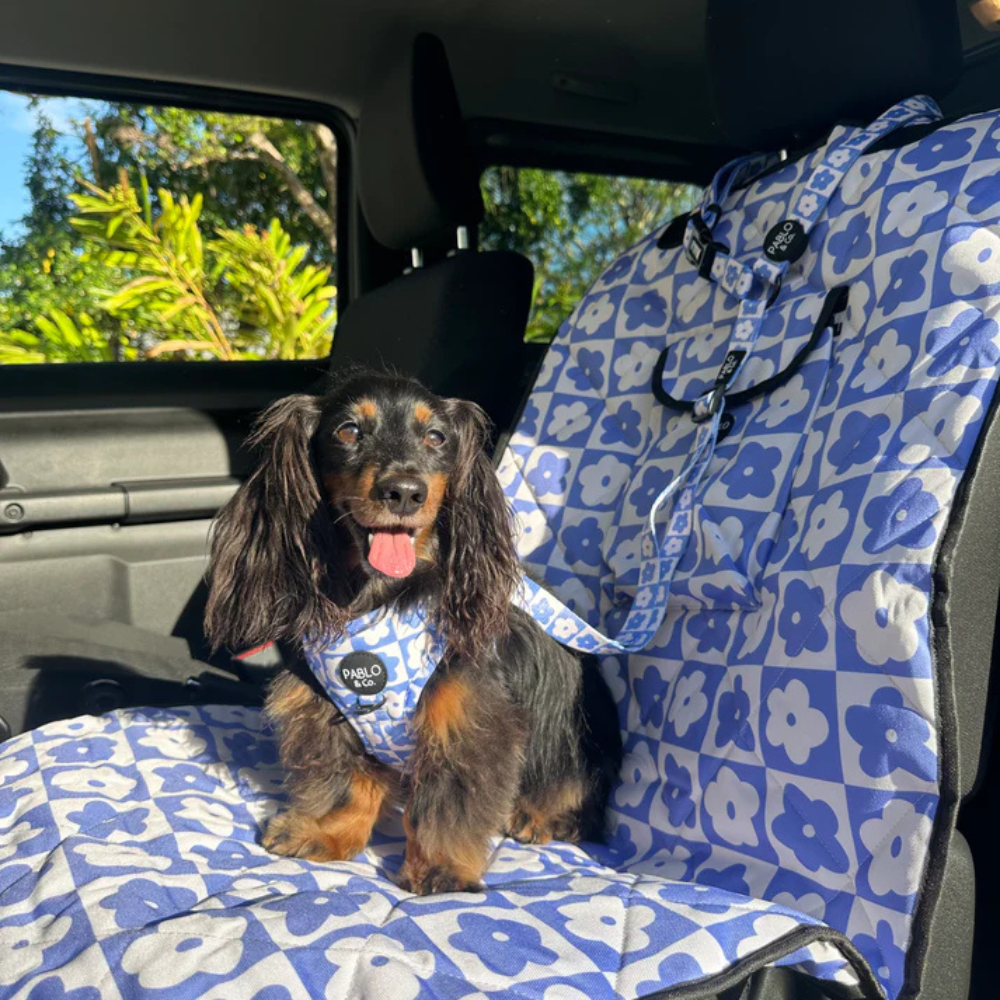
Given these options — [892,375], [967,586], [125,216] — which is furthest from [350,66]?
[967,586]

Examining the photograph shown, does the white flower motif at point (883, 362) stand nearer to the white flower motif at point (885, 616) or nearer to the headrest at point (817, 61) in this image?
the white flower motif at point (885, 616)

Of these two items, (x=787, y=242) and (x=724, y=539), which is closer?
(x=724, y=539)

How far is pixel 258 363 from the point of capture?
11.8 ft

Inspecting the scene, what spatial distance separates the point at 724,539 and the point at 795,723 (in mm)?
419

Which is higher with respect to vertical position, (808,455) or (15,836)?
(808,455)

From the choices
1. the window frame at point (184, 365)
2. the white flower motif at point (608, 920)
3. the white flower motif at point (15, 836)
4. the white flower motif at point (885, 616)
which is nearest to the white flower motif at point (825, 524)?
the white flower motif at point (885, 616)

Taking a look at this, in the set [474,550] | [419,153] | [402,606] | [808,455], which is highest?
[419,153]

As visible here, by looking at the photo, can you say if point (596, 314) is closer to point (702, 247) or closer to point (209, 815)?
point (702, 247)

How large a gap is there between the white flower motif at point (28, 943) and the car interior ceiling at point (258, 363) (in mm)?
1029

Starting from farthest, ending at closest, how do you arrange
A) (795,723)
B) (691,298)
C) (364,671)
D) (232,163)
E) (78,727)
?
(232,163), (691,298), (78,727), (364,671), (795,723)

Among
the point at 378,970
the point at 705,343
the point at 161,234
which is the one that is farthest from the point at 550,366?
the point at 161,234

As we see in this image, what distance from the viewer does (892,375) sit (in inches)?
73.4

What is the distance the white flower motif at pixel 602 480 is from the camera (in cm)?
252

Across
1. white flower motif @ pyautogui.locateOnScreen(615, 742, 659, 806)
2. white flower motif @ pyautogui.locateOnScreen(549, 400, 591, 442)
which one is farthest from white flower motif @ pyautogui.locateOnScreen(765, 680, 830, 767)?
white flower motif @ pyautogui.locateOnScreen(549, 400, 591, 442)
